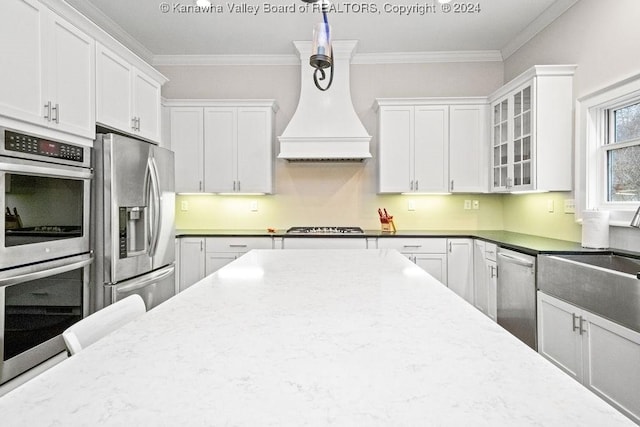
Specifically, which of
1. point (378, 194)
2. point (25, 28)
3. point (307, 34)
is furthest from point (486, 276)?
point (25, 28)

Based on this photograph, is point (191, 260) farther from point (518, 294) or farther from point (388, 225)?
point (518, 294)

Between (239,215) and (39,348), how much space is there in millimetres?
2600

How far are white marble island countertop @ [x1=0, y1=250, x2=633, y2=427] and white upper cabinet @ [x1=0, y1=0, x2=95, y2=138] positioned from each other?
5.01 feet

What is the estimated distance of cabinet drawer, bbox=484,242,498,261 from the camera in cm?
333

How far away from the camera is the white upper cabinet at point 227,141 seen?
4070 mm

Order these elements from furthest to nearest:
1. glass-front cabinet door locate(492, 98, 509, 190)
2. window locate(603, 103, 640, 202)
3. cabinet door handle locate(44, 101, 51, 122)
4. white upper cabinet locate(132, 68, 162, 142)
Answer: glass-front cabinet door locate(492, 98, 509, 190)
white upper cabinet locate(132, 68, 162, 142)
window locate(603, 103, 640, 202)
cabinet door handle locate(44, 101, 51, 122)

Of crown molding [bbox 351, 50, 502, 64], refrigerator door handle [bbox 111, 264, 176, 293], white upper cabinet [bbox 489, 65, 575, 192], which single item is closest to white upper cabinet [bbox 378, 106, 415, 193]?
crown molding [bbox 351, 50, 502, 64]

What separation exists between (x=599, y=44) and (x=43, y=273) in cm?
388

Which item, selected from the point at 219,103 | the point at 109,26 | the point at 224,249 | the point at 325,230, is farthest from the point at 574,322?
the point at 109,26

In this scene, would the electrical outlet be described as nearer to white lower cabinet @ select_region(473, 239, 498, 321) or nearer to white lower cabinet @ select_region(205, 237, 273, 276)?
white lower cabinet @ select_region(473, 239, 498, 321)

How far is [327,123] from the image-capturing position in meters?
3.96

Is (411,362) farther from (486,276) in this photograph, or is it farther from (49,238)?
(486,276)

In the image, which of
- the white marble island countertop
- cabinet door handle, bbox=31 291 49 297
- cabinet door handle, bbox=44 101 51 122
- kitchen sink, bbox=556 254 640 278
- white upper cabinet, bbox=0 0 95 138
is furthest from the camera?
kitchen sink, bbox=556 254 640 278

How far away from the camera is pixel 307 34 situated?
3844 millimetres
